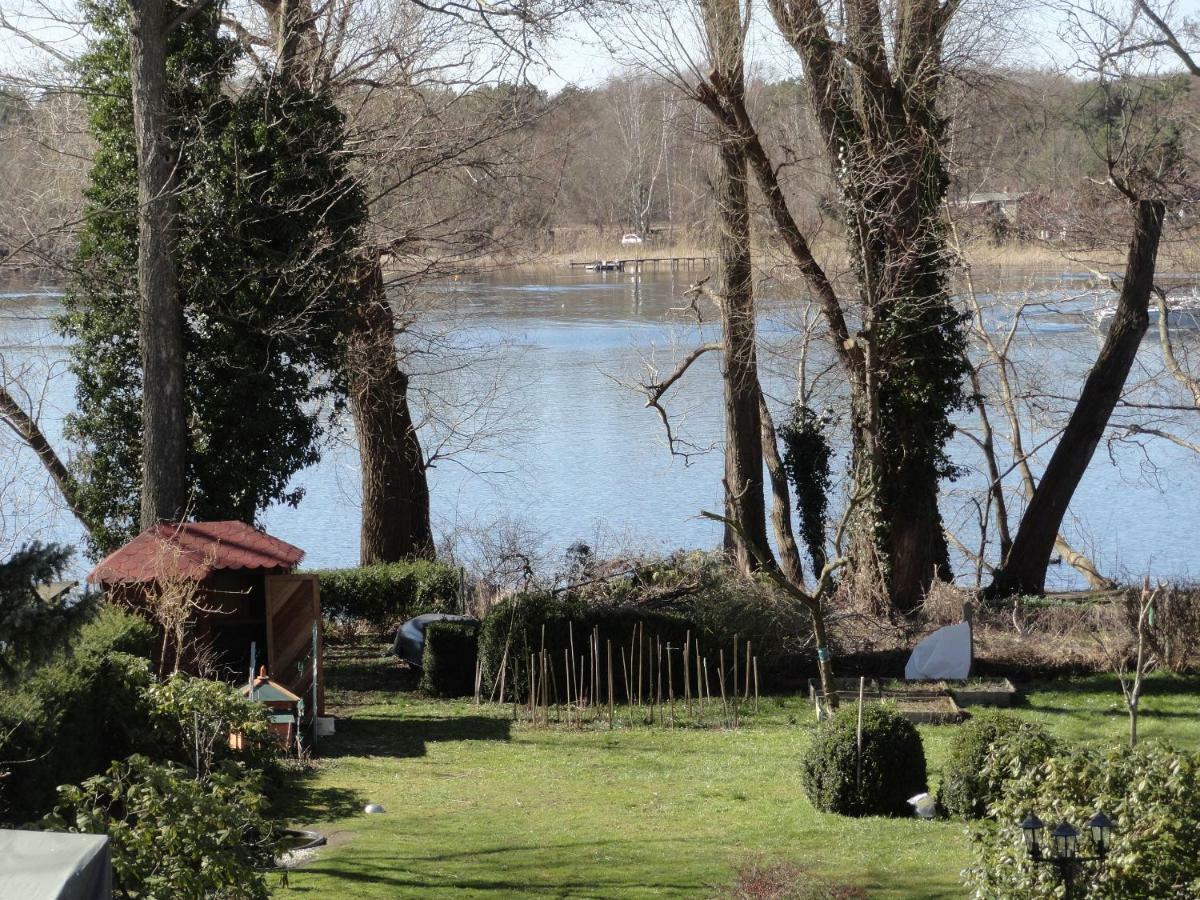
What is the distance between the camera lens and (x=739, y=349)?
23.9 m

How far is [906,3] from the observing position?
21344 millimetres

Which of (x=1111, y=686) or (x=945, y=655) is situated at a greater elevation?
(x=945, y=655)

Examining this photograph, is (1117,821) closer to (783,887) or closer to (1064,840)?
(1064,840)

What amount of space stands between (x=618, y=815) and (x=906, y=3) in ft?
49.5

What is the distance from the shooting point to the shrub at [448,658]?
1803 cm

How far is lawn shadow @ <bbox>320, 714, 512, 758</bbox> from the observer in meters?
14.7

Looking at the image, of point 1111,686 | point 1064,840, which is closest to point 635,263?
point 1111,686

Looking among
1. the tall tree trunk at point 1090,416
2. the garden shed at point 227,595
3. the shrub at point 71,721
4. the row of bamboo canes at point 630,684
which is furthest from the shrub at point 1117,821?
the tall tree trunk at point 1090,416

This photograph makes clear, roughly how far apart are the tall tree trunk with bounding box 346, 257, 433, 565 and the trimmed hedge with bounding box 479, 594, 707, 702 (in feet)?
21.2

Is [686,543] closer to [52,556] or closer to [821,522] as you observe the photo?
[821,522]

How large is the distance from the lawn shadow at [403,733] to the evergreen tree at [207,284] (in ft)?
15.3

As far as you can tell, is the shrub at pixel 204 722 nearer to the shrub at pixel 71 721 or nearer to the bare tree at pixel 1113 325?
the shrub at pixel 71 721

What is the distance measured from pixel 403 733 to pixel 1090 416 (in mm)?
14042

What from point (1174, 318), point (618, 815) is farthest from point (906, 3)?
point (1174, 318)
